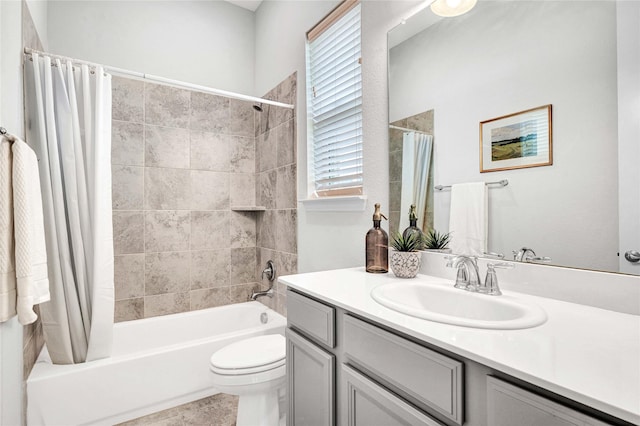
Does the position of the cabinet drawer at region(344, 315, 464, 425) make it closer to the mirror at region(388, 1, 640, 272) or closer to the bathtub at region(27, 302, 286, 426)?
the mirror at region(388, 1, 640, 272)

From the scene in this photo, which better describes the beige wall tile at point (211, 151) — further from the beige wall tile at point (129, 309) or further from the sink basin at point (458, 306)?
the sink basin at point (458, 306)

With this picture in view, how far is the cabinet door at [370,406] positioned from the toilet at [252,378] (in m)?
0.61

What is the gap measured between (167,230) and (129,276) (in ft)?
1.38

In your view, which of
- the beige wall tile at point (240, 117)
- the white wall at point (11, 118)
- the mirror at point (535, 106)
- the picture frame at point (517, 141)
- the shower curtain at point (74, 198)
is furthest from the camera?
the beige wall tile at point (240, 117)

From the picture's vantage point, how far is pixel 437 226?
4.27 feet

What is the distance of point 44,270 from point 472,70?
74.3 inches

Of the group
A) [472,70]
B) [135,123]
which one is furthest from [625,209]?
[135,123]

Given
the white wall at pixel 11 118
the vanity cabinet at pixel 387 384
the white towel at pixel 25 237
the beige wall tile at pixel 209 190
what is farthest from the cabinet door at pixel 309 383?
the beige wall tile at pixel 209 190

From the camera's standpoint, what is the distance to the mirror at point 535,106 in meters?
A: 0.86

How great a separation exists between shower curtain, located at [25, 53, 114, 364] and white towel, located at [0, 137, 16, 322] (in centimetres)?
55

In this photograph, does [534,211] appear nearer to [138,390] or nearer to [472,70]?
[472,70]

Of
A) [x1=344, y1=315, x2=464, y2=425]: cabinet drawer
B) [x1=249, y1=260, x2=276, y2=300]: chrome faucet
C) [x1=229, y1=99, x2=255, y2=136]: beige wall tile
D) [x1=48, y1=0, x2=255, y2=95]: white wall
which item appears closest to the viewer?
[x1=344, y1=315, x2=464, y2=425]: cabinet drawer

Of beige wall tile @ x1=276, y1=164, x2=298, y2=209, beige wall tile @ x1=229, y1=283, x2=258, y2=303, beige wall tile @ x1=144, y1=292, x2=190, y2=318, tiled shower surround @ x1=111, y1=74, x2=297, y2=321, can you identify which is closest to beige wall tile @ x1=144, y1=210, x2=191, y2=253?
tiled shower surround @ x1=111, y1=74, x2=297, y2=321

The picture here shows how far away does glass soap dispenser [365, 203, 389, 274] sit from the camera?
1392mm
